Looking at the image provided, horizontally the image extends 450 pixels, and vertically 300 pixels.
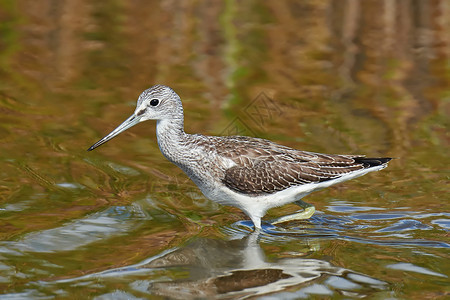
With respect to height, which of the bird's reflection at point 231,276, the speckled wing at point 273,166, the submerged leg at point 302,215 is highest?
the speckled wing at point 273,166

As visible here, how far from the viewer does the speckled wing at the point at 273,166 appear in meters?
10.1

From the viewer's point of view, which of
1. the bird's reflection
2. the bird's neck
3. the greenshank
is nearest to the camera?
the bird's reflection

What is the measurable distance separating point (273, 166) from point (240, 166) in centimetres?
47

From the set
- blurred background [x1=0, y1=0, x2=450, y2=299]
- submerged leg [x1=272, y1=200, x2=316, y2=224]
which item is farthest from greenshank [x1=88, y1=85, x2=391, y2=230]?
blurred background [x1=0, y1=0, x2=450, y2=299]

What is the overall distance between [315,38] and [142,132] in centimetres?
729

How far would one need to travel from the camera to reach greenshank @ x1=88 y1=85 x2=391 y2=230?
10.1 meters

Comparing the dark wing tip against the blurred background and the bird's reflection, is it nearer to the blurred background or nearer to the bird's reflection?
the blurred background

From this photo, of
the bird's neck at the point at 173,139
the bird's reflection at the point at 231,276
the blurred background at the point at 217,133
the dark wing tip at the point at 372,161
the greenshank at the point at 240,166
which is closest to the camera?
the bird's reflection at the point at 231,276

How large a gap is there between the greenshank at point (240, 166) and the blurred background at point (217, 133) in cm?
48

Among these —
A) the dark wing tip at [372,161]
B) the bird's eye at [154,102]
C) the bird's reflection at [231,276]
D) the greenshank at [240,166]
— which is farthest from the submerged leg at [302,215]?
the bird's eye at [154,102]

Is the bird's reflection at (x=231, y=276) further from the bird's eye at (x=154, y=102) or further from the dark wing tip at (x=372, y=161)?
the bird's eye at (x=154, y=102)

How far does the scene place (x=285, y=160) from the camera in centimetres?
1052

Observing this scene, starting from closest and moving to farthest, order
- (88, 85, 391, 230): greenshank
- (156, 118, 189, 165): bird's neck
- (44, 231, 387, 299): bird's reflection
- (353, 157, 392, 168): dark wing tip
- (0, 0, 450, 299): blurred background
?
(44, 231, 387, 299): bird's reflection → (0, 0, 450, 299): blurred background → (88, 85, 391, 230): greenshank → (156, 118, 189, 165): bird's neck → (353, 157, 392, 168): dark wing tip

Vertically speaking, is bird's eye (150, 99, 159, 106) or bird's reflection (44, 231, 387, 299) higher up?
bird's eye (150, 99, 159, 106)
